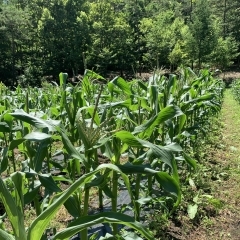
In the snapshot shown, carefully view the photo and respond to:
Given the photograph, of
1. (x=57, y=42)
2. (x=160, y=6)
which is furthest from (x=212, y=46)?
(x=160, y=6)

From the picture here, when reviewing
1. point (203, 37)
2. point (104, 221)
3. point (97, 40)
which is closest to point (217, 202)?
point (104, 221)

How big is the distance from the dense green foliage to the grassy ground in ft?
81.7

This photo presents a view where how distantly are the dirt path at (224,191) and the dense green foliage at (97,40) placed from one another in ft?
79.7

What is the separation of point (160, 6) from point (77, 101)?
55.2 metres

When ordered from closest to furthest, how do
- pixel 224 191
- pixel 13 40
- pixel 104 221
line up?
pixel 104 221 → pixel 224 191 → pixel 13 40

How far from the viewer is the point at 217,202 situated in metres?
3.70

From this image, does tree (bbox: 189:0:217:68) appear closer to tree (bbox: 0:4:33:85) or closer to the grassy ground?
tree (bbox: 0:4:33:85)

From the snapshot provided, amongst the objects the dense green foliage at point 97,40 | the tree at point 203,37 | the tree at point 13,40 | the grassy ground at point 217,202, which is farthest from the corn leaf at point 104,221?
the tree at point 13,40

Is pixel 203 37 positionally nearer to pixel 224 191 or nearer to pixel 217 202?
pixel 224 191

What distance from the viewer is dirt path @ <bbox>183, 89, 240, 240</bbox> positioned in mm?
3301

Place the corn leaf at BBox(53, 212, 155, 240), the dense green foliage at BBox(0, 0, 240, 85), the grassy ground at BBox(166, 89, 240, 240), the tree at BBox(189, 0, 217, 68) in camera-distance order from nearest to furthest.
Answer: the corn leaf at BBox(53, 212, 155, 240)
the grassy ground at BBox(166, 89, 240, 240)
the tree at BBox(189, 0, 217, 68)
the dense green foliage at BBox(0, 0, 240, 85)

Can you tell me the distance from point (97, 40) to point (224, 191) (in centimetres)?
3235

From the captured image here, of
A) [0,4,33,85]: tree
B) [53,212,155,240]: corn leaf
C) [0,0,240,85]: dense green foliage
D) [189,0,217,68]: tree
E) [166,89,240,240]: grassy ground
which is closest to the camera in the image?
[53,212,155,240]: corn leaf

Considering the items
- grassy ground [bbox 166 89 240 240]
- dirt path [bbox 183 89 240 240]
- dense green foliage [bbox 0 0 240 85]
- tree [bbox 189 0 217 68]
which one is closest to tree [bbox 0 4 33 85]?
dense green foliage [bbox 0 0 240 85]
